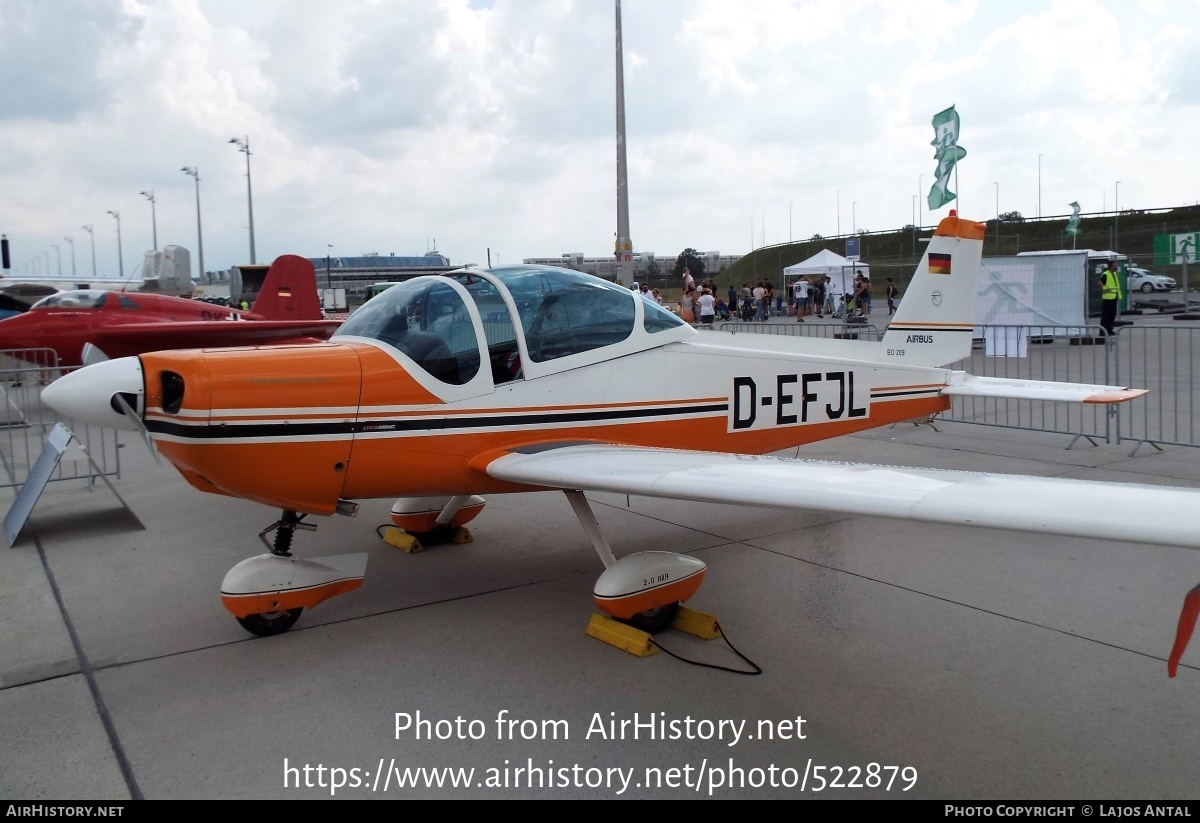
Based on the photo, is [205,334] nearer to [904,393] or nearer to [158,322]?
[158,322]

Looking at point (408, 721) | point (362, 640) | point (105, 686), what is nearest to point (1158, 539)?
point (408, 721)

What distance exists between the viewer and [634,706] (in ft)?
11.3

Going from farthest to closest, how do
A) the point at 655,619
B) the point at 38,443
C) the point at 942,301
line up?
the point at 38,443 → the point at 942,301 → the point at 655,619

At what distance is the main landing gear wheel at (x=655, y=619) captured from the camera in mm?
4113

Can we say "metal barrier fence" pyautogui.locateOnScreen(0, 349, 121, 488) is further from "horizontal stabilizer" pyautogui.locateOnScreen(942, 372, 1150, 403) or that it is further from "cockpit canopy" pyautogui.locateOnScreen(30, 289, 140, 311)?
"horizontal stabilizer" pyautogui.locateOnScreen(942, 372, 1150, 403)

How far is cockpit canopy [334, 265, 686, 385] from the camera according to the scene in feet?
14.4

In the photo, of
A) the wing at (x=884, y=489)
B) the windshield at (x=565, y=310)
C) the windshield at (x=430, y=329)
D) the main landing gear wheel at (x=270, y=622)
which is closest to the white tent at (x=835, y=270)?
the windshield at (x=565, y=310)

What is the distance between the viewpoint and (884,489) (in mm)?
3008

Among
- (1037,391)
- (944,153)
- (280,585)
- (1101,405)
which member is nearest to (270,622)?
(280,585)

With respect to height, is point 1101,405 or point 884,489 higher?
point 884,489

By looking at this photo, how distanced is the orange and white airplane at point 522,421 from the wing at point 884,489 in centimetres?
1

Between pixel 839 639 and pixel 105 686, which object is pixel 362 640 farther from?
pixel 839 639

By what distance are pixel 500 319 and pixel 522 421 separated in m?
0.55

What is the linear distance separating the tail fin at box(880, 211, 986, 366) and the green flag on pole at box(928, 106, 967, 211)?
202 inches
